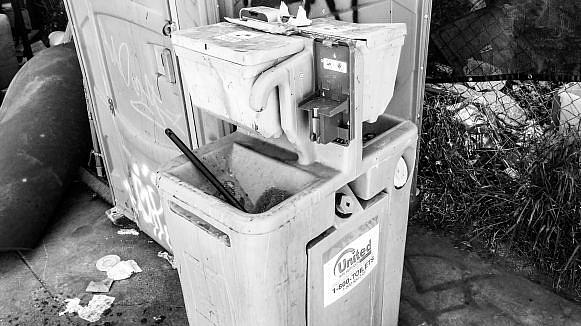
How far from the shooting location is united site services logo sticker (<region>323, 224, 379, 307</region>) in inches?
84.4

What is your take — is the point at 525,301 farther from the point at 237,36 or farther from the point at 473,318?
the point at 237,36

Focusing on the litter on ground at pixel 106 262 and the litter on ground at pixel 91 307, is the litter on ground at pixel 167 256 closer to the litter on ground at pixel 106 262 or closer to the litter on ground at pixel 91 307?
the litter on ground at pixel 106 262

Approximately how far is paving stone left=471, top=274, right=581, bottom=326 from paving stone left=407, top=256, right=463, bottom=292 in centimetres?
14

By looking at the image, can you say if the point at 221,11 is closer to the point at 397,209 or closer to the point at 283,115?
the point at 283,115

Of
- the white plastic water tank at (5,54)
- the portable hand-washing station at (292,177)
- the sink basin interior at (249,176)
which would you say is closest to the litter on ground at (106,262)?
the portable hand-washing station at (292,177)

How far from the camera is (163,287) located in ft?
10.7

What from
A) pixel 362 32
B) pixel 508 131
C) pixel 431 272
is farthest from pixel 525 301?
pixel 362 32

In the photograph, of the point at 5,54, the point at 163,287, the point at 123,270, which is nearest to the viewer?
the point at 163,287

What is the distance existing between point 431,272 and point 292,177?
1485mm

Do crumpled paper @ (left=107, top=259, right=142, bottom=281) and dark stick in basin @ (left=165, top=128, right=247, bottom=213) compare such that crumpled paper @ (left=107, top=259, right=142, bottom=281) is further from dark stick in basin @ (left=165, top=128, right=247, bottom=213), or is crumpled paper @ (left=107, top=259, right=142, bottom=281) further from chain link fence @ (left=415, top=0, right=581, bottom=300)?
chain link fence @ (left=415, top=0, right=581, bottom=300)

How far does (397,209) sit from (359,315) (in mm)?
480

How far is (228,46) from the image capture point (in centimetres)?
184

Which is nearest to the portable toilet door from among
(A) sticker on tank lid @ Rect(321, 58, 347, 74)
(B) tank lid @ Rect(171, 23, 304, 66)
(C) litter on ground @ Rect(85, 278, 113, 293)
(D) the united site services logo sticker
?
(C) litter on ground @ Rect(85, 278, 113, 293)

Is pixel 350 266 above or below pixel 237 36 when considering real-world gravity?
below
